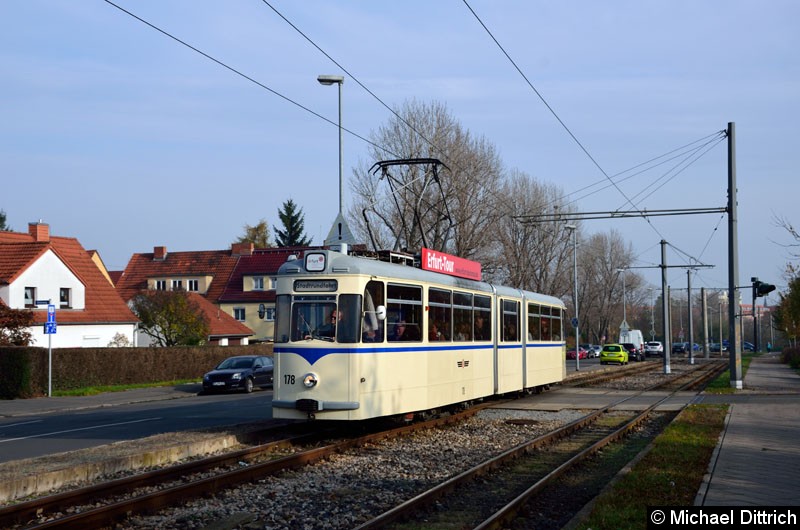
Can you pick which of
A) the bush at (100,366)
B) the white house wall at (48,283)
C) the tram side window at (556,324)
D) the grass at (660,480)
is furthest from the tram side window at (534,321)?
the white house wall at (48,283)

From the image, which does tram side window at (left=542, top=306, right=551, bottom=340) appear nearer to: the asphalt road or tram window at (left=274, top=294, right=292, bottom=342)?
the asphalt road

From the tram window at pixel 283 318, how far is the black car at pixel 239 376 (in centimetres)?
1630

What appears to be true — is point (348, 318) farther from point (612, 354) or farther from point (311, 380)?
point (612, 354)

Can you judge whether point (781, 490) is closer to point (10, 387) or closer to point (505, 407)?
point (505, 407)

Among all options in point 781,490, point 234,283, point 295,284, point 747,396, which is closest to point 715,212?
point 747,396

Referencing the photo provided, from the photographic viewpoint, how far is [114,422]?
20.7 m

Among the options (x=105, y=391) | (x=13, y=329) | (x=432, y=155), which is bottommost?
(x=105, y=391)

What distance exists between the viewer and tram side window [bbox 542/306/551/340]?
1053 inches

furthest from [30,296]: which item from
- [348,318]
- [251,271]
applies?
[348,318]

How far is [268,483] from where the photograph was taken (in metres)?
11.3

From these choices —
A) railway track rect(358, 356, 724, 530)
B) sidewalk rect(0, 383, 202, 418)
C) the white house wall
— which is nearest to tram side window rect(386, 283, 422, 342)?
railway track rect(358, 356, 724, 530)

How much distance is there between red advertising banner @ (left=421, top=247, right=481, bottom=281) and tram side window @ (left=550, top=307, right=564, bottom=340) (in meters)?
7.80

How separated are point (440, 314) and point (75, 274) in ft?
105

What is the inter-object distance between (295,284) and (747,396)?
1658cm
